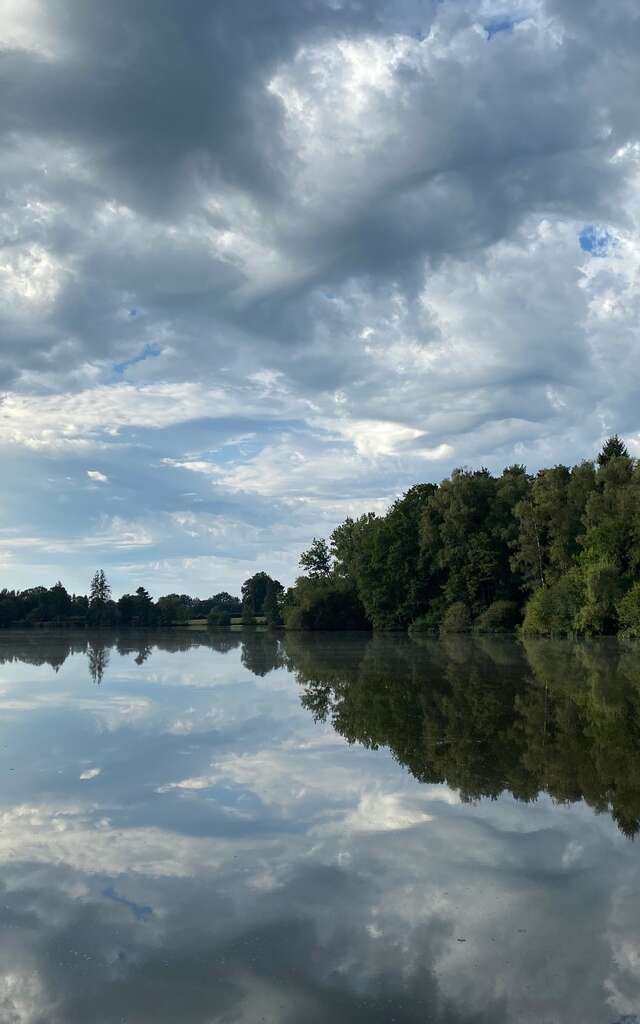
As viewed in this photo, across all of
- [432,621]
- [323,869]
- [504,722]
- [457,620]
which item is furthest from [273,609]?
[323,869]

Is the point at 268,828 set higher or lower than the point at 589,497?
lower

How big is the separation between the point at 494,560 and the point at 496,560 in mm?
228

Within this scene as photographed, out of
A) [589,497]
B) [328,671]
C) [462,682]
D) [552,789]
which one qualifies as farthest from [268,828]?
[589,497]

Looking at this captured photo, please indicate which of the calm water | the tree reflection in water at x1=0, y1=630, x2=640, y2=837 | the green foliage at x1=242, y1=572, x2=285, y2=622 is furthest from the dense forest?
the green foliage at x1=242, y1=572, x2=285, y2=622

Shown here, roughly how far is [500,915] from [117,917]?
9.16 feet

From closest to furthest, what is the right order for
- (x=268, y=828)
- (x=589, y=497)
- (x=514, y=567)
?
(x=268, y=828)
(x=589, y=497)
(x=514, y=567)

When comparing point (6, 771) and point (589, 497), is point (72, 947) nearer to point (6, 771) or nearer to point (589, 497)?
point (6, 771)

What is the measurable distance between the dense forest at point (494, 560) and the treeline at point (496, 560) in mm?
95

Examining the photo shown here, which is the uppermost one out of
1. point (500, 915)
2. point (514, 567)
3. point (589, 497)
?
point (589, 497)

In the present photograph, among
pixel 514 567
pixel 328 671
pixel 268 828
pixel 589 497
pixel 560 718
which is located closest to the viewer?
pixel 268 828

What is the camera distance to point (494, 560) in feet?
223

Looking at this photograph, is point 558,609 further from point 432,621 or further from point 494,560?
point 432,621

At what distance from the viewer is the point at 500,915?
235 inches

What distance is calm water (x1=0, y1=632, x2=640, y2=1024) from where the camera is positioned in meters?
4.87
